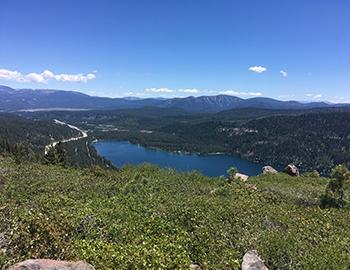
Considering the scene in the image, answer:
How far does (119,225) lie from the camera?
2370 centimetres

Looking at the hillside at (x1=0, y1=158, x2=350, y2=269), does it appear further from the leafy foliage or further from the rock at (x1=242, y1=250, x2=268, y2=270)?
the leafy foliage

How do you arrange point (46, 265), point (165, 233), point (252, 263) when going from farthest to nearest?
point (165, 233)
point (252, 263)
point (46, 265)

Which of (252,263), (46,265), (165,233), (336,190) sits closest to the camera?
(46,265)

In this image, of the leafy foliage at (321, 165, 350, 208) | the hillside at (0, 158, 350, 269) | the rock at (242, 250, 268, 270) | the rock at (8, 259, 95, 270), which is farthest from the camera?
the leafy foliage at (321, 165, 350, 208)

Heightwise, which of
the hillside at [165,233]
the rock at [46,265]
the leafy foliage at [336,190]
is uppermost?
the rock at [46,265]

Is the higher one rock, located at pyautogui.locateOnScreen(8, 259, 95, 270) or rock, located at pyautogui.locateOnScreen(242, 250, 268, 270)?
rock, located at pyautogui.locateOnScreen(8, 259, 95, 270)

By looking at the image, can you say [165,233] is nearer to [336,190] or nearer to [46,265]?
[46,265]

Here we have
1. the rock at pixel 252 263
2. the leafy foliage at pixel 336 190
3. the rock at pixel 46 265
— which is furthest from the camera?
the leafy foliage at pixel 336 190

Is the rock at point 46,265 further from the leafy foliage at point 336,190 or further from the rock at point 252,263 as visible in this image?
the leafy foliage at point 336,190

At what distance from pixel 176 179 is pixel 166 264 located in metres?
37.8

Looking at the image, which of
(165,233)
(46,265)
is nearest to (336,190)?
(165,233)

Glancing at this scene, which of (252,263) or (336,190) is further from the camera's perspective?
(336,190)

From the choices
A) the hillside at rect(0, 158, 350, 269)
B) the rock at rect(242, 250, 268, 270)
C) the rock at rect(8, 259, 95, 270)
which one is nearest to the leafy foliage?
the hillside at rect(0, 158, 350, 269)

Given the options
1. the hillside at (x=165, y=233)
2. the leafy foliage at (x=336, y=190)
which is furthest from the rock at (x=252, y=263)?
the leafy foliage at (x=336, y=190)
